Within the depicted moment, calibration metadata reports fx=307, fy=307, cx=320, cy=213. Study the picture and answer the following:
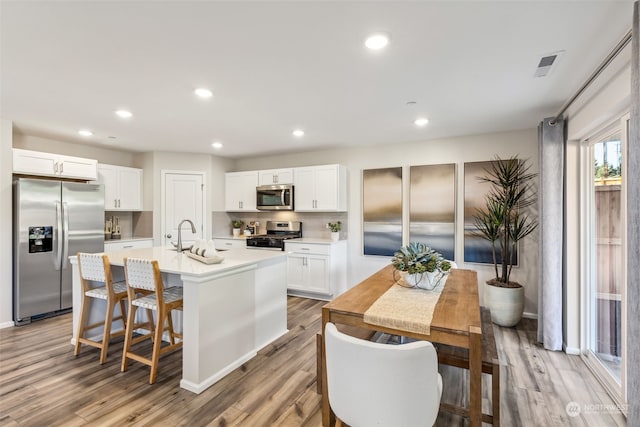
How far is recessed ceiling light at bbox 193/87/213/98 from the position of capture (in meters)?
2.65

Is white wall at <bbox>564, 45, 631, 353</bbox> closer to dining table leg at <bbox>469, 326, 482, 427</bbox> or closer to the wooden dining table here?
the wooden dining table

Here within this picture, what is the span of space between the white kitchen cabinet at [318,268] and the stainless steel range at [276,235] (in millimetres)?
202

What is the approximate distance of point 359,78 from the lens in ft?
7.97

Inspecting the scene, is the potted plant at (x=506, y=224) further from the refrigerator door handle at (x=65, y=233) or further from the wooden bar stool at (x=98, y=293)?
the refrigerator door handle at (x=65, y=233)

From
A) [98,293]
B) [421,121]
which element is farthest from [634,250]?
[98,293]

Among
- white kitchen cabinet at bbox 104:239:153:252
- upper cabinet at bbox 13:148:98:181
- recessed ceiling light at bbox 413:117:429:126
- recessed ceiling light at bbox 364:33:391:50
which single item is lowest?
white kitchen cabinet at bbox 104:239:153:252

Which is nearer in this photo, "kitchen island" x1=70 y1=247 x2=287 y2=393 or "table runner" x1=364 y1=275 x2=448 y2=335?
"table runner" x1=364 y1=275 x2=448 y2=335

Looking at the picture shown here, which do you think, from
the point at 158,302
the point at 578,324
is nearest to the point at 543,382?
the point at 578,324

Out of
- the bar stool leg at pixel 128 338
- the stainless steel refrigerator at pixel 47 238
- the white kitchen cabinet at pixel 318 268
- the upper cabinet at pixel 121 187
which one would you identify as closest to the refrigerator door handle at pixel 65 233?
the stainless steel refrigerator at pixel 47 238

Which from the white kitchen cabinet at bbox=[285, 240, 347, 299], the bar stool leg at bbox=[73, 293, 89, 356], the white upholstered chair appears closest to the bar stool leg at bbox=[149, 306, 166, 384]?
the bar stool leg at bbox=[73, 293, 89, 356]

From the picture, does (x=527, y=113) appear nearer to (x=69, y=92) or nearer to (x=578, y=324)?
(x=578, y=324)

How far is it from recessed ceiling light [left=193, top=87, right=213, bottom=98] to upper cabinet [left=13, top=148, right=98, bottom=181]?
108 inches

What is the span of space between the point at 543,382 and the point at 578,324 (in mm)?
851

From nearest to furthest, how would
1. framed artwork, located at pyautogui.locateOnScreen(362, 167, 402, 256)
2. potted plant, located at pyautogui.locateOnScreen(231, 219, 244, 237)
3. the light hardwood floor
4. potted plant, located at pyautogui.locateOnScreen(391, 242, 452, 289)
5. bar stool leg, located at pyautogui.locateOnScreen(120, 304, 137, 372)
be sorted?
1. the light hardwood floor
2. potted plant, located at pyautogui.locateOnScreen(391, 242, 452, 289)
3. bar stool leg, located at pyautogui.locateOnScreen(120, 304, 137, 372)
4. framed artwork, located at pyautogui.locateOnScreen(362, 167, 402, 256)
5. potted plant, located at pyautogui.locateOnScreen(231, 219, 244, 237)
